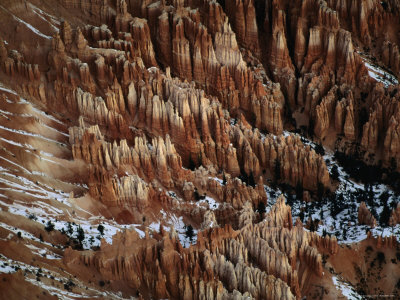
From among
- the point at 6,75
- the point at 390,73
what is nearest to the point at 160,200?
the point at 6,75

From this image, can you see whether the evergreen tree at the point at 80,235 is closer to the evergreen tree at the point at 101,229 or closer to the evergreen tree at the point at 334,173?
the evergreen tree at the point at 101,229

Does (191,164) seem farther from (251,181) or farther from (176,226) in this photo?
(176,226)

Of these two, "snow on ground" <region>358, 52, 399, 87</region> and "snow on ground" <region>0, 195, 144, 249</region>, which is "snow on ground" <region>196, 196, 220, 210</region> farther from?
"snow on ground" <region>358, 52, 399, 87</region>

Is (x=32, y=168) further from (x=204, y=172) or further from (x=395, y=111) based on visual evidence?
(x=395, y=111)

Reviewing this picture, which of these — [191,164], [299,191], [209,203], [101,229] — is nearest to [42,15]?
[191,164]

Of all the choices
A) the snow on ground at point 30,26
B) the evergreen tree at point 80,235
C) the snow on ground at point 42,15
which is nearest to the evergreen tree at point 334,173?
the evergreen tree at point 80,235
